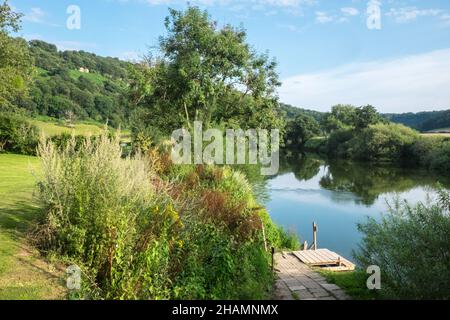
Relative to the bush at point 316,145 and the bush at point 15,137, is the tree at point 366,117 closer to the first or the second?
the bush at point 316,145

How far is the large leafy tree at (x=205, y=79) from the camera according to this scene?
19.6 m

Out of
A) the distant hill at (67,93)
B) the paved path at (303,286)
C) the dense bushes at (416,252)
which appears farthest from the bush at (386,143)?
the dense bushes at (416,252)

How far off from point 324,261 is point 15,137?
71.0ft

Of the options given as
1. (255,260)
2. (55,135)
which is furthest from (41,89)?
(255,260)

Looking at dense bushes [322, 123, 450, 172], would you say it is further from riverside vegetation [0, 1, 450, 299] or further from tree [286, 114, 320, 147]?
riverside vegetation [0, 1, 450, 299]

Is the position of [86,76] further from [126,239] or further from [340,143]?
[126,239]

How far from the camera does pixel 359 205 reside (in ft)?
83.1

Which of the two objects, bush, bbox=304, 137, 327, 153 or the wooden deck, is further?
bush, bbox=304, 137, 327, 153

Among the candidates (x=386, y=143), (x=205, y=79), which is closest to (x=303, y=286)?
(x=205, y=79)

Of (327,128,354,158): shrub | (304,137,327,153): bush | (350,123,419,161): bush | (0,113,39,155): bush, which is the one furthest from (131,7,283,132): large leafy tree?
(304,137,327,153): bush

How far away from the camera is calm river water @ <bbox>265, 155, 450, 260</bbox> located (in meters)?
18.1

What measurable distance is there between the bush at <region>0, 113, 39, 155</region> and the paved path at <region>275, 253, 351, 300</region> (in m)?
20.5
